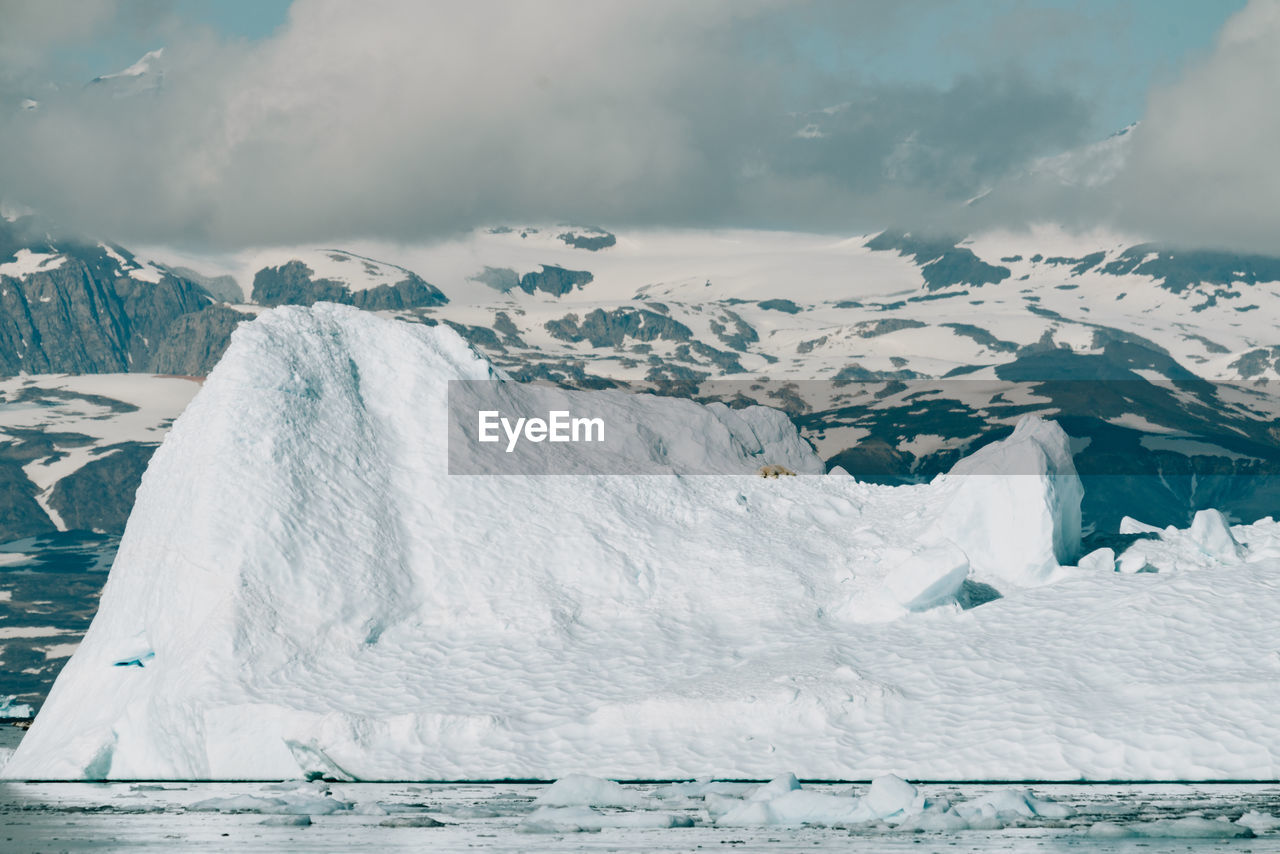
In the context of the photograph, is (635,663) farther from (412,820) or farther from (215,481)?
(215,481)

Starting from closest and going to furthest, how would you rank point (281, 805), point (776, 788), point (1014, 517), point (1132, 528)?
point (776, 788) → point (281, 805) → point (1014, 517) → point (1132, 528)

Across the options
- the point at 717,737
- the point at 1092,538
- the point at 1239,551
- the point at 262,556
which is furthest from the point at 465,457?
the point at 1239,551

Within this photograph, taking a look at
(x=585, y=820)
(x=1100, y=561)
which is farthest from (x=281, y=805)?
(x=1100, y=561)

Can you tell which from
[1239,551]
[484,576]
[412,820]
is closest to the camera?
[412,820]

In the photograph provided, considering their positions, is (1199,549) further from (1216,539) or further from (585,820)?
(585,820)

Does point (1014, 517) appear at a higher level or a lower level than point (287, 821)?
higher

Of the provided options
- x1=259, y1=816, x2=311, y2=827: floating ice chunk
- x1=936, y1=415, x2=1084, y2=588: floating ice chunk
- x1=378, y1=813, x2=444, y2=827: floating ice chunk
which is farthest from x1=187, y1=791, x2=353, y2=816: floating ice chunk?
x1=936, y1=415, x2=1084, y2=588: floating ice chunk

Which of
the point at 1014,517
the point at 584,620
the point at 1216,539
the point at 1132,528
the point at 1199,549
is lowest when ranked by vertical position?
the point at 584,620
